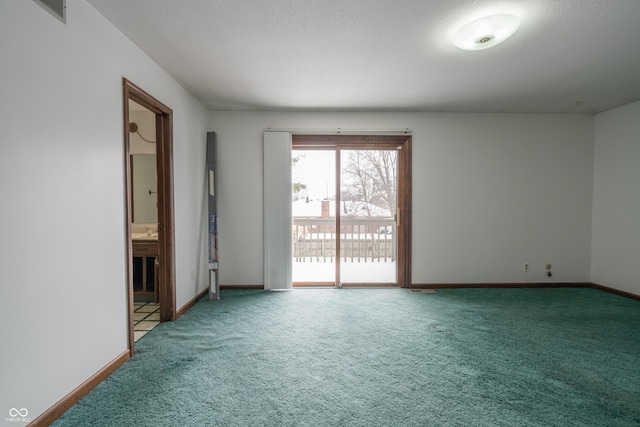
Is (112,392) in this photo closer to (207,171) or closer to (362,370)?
(362,370)

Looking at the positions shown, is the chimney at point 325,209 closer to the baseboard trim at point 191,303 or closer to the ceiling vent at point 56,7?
the baseboard trim at point 191,303

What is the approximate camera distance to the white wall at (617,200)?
3750 mm

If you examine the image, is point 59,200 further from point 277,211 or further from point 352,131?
point 352,131

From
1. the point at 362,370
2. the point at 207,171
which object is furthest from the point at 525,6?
the point at 207,171

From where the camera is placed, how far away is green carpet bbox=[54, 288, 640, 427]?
1674 mm

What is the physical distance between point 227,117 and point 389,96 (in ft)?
7.43

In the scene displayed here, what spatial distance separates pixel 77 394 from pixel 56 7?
2.31 m

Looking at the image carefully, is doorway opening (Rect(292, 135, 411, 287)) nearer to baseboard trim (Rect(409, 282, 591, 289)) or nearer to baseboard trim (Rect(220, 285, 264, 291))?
baseboard trim (Rect(409, 282, 591, 289))

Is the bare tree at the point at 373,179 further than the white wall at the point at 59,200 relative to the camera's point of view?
Yes

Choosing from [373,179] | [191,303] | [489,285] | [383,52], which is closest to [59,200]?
[191,303]

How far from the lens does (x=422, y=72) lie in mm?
2893

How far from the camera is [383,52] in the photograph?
2.48 m

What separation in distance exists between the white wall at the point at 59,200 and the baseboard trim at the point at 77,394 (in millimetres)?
33

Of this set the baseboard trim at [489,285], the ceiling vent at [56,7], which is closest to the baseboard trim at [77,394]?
the ceiling vent at [56,7]
